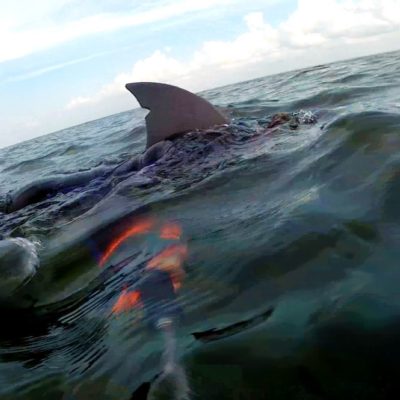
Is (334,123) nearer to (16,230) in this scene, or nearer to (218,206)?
(218,206)

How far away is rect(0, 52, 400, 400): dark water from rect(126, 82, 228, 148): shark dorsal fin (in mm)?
1319

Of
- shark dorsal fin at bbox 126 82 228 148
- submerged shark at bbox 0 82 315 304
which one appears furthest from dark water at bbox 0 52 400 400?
shark dorsal fin at bbox 126 82 228 148

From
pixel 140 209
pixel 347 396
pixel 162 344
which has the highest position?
pixel 140 209

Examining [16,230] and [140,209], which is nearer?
[140,209]

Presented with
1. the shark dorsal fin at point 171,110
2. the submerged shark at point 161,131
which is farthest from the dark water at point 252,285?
the shark dorsal fin at point 171,110

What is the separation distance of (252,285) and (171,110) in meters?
3.72

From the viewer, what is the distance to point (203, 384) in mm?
1690

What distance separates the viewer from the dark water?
1723 mm

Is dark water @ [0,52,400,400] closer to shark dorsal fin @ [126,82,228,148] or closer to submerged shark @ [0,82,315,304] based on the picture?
submerged shark @ [0,82,315,304]

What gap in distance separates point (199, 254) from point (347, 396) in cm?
135

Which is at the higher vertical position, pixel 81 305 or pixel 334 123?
pixel 334 123

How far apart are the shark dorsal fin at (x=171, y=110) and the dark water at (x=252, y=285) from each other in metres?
1.32

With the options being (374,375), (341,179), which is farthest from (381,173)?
(374,375)

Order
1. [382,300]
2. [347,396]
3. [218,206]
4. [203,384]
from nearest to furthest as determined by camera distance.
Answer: [347,396]
[203,384]
[382,300]
[218,206]
